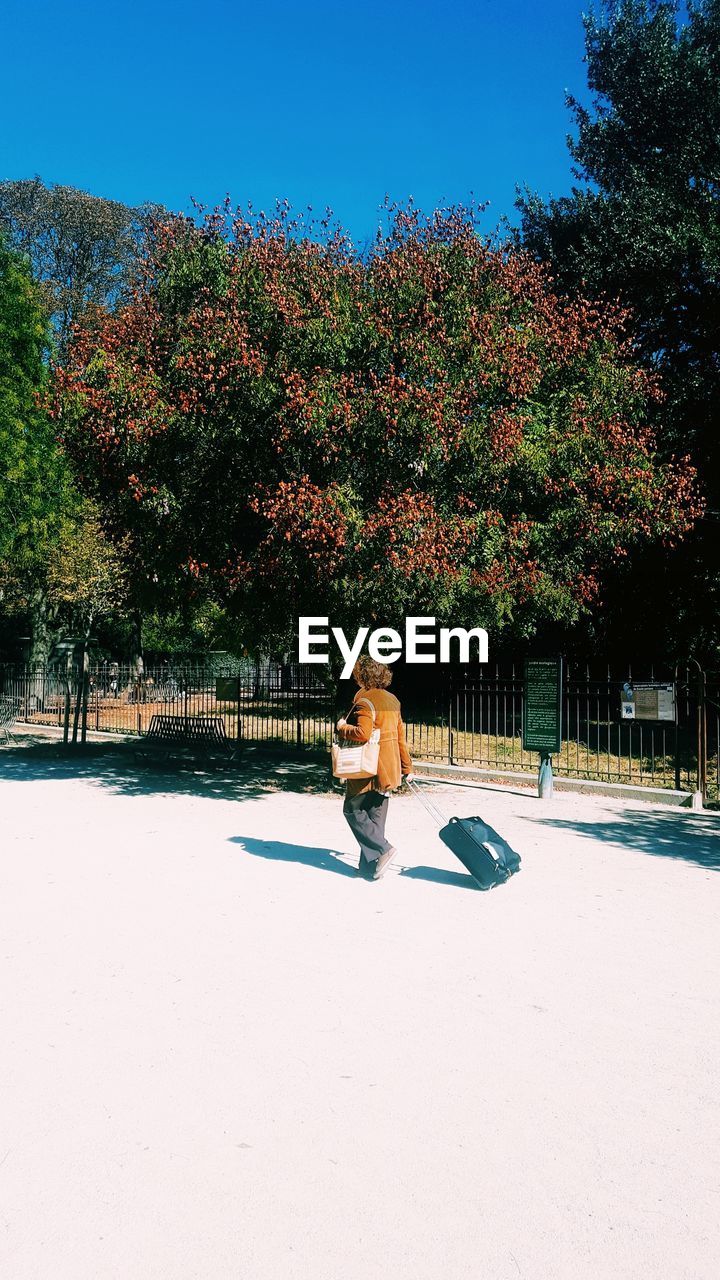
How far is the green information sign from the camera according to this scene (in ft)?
43.5

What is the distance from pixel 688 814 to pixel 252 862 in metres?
6.24

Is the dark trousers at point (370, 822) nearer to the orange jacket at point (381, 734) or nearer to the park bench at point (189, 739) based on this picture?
the orange jacket at point (381, 734)

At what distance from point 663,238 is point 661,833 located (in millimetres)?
13981

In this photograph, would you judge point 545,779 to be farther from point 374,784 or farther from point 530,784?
point 374,784

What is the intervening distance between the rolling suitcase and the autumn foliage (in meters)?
3.98

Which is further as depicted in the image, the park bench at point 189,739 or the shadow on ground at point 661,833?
the park bench at point 189,739

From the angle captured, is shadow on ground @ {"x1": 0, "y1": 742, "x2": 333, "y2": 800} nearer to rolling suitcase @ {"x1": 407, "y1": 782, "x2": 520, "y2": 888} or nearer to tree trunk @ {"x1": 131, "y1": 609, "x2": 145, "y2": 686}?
rolling suitcase @ {"x1": 407, "y1": 782, "x2": 520, "y2": 888}

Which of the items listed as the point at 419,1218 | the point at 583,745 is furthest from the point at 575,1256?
the point at 583,745

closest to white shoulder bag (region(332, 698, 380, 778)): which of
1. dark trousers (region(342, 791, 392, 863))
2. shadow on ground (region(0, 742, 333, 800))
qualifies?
dark trousers (region(342, 791, 392, 863))

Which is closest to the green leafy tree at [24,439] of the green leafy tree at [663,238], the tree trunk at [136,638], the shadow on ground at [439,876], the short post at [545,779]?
the tree trunk at [136,638]

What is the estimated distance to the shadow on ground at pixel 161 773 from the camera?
46.3 feet

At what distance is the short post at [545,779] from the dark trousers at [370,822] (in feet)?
19.0

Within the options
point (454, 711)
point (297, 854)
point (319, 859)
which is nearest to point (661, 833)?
point (319, 859)

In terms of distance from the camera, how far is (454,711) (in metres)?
17.5
